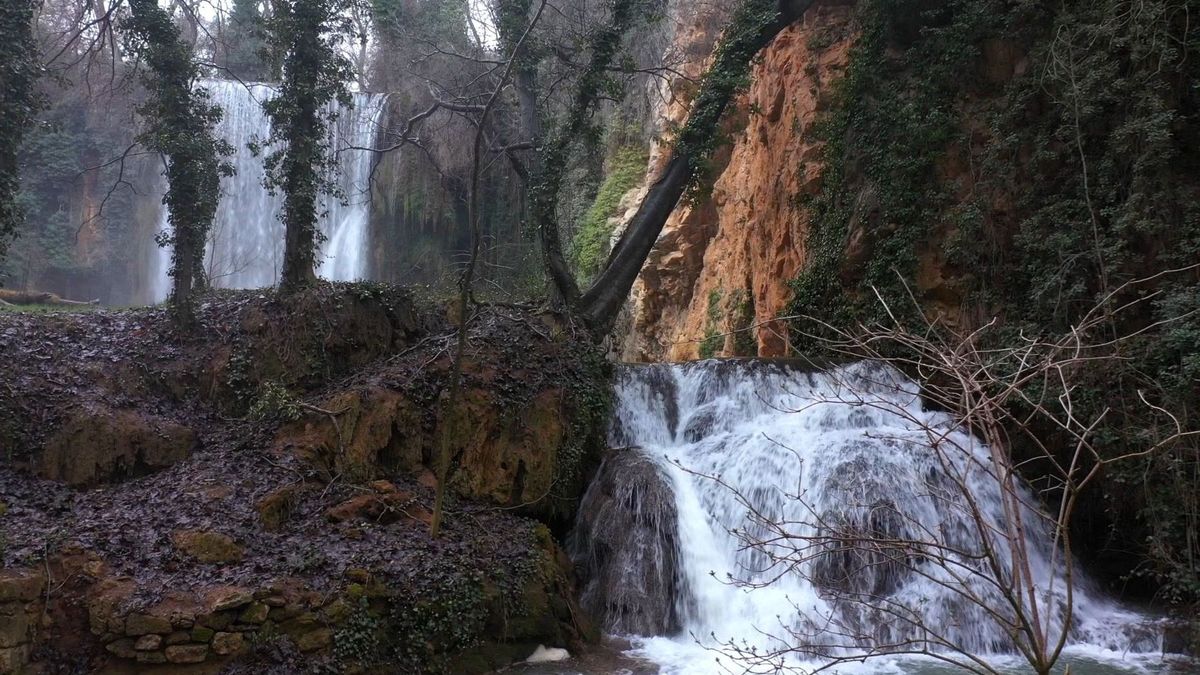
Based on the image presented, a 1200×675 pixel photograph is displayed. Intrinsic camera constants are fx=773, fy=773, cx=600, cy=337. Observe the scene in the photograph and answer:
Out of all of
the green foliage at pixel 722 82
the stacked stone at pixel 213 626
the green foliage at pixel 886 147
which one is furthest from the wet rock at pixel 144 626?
the green foliage at pixel 886 147

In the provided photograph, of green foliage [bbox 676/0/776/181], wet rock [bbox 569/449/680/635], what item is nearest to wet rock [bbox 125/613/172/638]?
wet rock [bbox 569/449/680/635]

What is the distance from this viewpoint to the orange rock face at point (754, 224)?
14414mm

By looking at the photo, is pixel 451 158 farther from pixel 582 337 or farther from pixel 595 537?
pixel 595 537

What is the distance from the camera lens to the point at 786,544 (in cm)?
821

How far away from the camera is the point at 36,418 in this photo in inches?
306

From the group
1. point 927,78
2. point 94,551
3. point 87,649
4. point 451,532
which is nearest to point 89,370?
point 94,551

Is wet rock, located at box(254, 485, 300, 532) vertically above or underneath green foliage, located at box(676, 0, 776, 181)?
underneath

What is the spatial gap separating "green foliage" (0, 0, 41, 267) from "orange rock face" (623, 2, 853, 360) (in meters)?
8.81

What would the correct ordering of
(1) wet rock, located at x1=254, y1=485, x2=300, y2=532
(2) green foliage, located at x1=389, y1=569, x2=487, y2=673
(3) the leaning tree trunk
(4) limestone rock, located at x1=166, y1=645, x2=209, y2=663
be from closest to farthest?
(4) limestone rock, located at x1=166, y1=645, x2=209, y2=663 < (2) green foliage, located at x1=389, y1=569, x2=487, y2=673 < (1) wet rock, located at x1=254, y1=485, x2=300, y2=532 < (3) the leaning tree trunk

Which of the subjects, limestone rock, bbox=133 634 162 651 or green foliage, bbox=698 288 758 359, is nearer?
limestone rock, bbox=133 634 162 651

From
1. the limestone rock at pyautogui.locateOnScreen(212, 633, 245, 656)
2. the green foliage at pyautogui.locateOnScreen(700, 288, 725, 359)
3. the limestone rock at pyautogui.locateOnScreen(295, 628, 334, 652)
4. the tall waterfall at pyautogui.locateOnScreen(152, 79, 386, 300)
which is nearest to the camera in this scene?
the limestone rock at pyautogui.locateOnScreen(212, 633, 245, 656)

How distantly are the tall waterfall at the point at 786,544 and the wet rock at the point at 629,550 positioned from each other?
1 cm

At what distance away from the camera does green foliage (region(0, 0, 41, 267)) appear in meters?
8.61

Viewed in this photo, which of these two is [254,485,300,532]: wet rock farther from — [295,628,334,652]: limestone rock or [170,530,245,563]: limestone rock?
[295,628,334,652]: limestone rock
